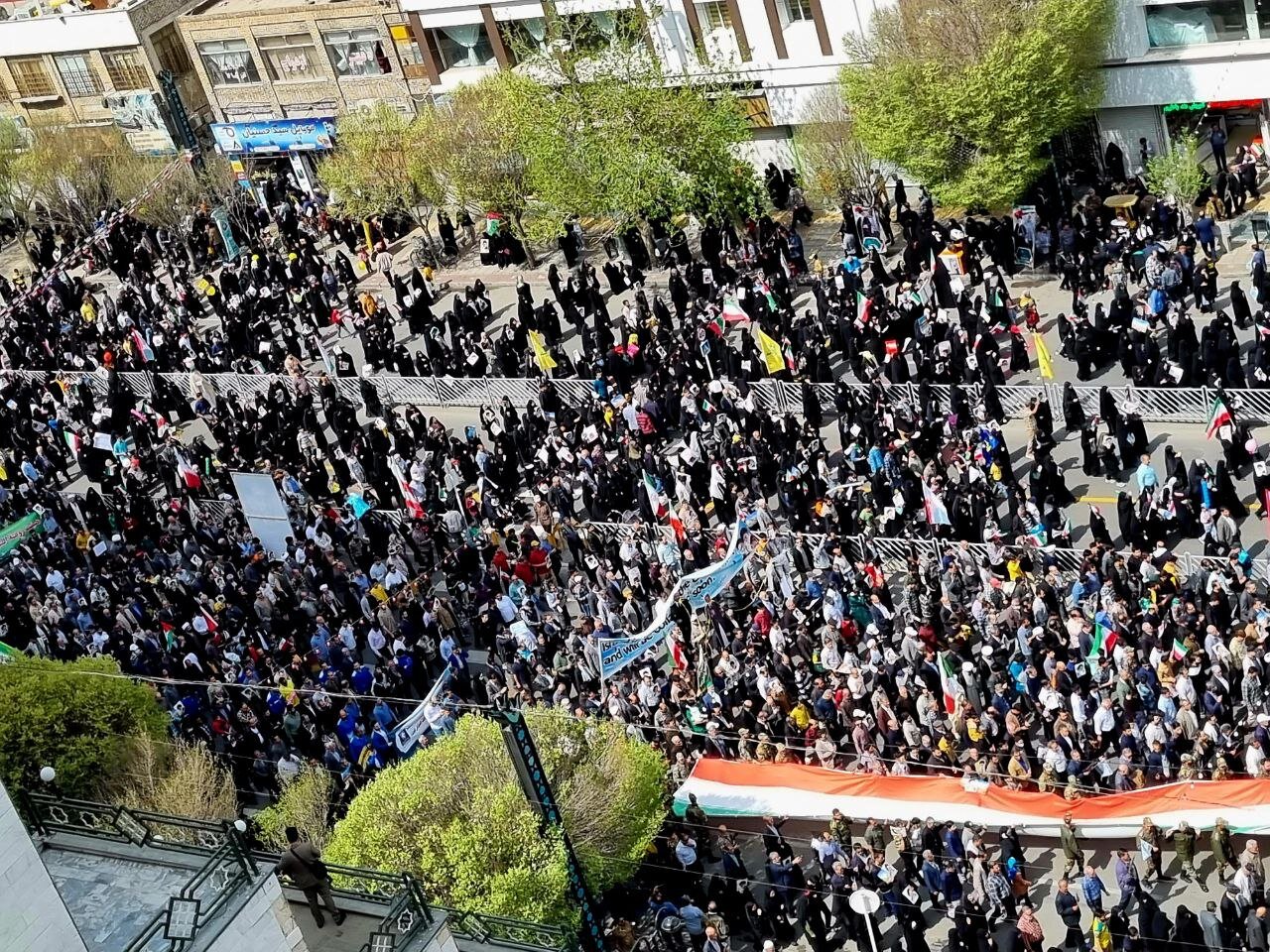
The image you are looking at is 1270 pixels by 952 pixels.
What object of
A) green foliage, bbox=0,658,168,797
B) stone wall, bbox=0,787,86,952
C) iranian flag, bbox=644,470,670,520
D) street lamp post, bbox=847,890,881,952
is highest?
stone wall, bbox=0,787,86,952

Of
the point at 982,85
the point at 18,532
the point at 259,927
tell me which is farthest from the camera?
the point at 982,85

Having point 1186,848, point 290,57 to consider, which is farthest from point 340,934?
point 290,57

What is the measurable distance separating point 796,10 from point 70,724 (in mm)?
22534

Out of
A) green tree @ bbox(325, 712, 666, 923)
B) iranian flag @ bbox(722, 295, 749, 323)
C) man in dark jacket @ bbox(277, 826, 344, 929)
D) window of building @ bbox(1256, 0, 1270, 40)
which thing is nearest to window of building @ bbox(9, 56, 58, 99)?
iranian flag @ bbox(722, 295, 749, 323)

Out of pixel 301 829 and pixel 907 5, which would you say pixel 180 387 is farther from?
pixel 301 829

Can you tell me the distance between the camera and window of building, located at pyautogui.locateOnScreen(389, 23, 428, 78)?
4588 cm

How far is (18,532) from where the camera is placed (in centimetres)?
3162

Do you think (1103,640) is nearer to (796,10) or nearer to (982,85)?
(982,85)

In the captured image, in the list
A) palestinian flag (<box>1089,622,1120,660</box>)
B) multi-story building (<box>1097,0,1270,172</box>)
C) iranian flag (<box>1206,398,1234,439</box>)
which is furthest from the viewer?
multi-story building (<box>1097,0,1270,172</box>)

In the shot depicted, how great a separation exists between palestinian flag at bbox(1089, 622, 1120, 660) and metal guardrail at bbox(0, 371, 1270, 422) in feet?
20.6

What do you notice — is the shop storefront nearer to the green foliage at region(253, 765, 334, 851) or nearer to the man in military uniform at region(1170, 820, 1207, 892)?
the green foliage at region(253, 765, 334, 851)

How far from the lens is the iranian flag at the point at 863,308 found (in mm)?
30672

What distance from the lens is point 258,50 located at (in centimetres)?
5003

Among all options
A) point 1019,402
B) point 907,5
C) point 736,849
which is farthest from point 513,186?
point 736,849
